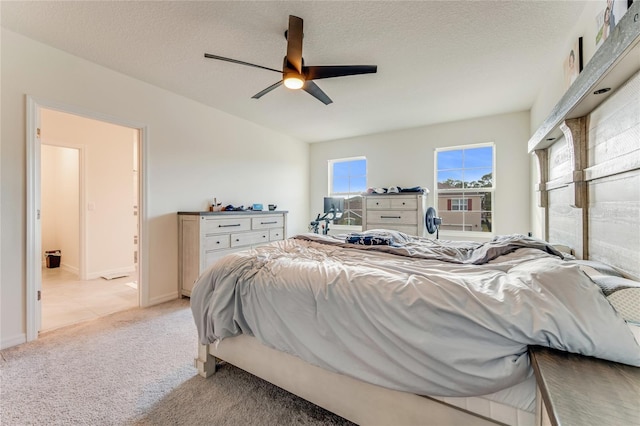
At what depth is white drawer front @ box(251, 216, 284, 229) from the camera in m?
3.79

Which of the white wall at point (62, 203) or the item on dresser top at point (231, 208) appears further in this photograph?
the white wall at point (62, 203)

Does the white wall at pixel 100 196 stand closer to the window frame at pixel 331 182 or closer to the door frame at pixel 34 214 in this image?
the door frame at pixel 34 214

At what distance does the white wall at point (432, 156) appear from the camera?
381 centimetres

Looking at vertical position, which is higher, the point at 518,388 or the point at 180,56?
the point at 180,56


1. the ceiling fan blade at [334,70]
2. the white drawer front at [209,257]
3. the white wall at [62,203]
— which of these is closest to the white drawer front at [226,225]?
the white drawer front at [209,257]

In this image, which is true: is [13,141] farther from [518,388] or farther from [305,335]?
[518,388]

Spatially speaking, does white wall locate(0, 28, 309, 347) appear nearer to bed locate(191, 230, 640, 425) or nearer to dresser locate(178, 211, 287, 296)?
dresser locate(178, 211, 287, 296)

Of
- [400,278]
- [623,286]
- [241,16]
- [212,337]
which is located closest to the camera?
[623,286]

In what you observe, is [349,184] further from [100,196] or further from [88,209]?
[88,209]

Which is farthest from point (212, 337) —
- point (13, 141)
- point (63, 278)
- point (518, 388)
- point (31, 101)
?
point (63, 278)

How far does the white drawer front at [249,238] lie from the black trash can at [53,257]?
3.68m

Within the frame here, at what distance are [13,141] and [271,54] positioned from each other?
7.40 ft

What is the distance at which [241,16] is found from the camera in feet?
6.32

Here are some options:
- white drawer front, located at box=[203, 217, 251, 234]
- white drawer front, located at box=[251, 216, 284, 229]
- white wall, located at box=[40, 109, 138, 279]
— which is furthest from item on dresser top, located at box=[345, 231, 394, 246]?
white wall, located at box=[40, 109, 138, 279]
